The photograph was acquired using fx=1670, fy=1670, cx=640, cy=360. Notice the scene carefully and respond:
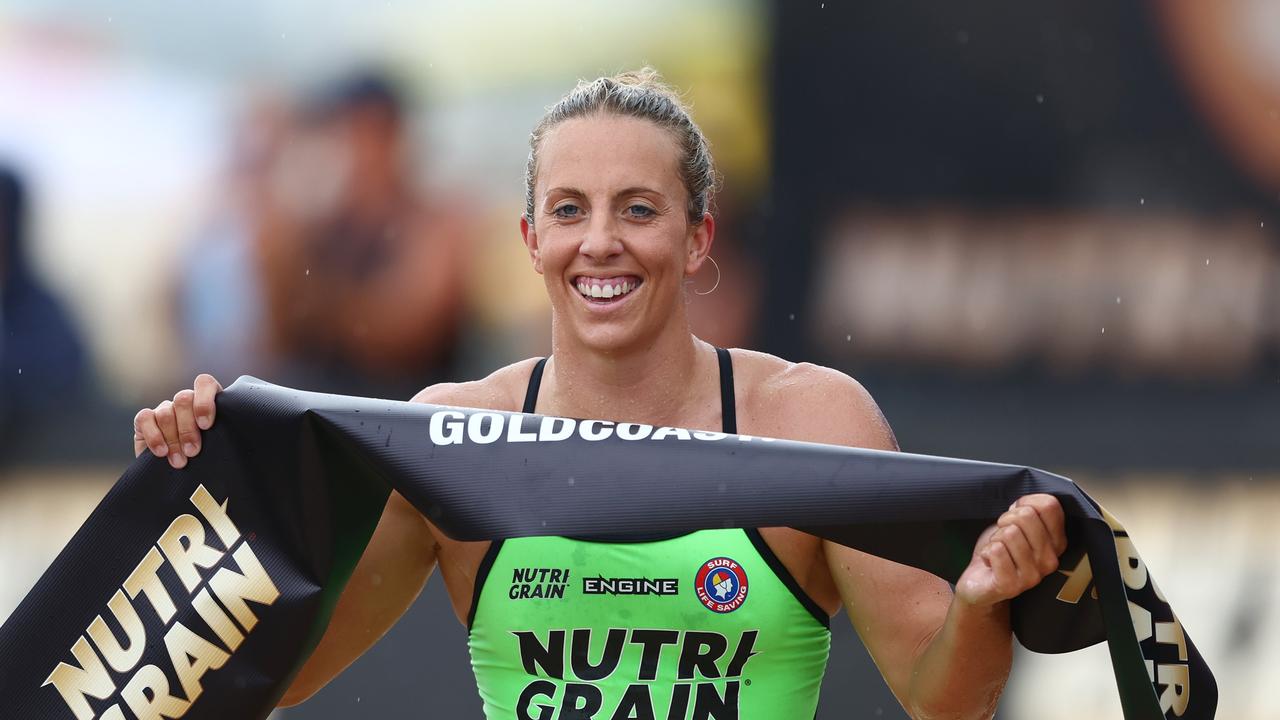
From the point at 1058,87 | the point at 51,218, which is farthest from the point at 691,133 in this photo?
the point at 51,218

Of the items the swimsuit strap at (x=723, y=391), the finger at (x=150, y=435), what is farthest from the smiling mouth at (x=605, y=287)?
the finger at (x=150, y=435)

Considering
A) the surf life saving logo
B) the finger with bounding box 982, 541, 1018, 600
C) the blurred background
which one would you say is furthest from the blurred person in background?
the finger with bounding box 982, 541, 1018, 600

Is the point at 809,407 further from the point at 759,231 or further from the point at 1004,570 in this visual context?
the point at 759,231

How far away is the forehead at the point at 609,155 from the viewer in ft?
10.5

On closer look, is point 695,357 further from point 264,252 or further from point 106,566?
point 264,252

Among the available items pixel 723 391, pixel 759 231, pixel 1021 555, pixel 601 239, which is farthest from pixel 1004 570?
pixel 759 231

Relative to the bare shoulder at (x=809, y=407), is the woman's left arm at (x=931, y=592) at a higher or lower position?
lower

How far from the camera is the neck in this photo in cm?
332

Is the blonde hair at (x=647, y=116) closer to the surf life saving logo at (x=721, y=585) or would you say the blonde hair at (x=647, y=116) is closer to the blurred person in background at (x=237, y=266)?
the surf life saving logo at (x=721, y=585)

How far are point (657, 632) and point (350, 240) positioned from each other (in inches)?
141

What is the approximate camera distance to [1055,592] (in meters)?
2.68

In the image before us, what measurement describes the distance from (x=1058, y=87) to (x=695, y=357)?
130 inches

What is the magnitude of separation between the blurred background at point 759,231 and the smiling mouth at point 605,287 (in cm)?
302

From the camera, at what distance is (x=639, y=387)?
11.0 feet
